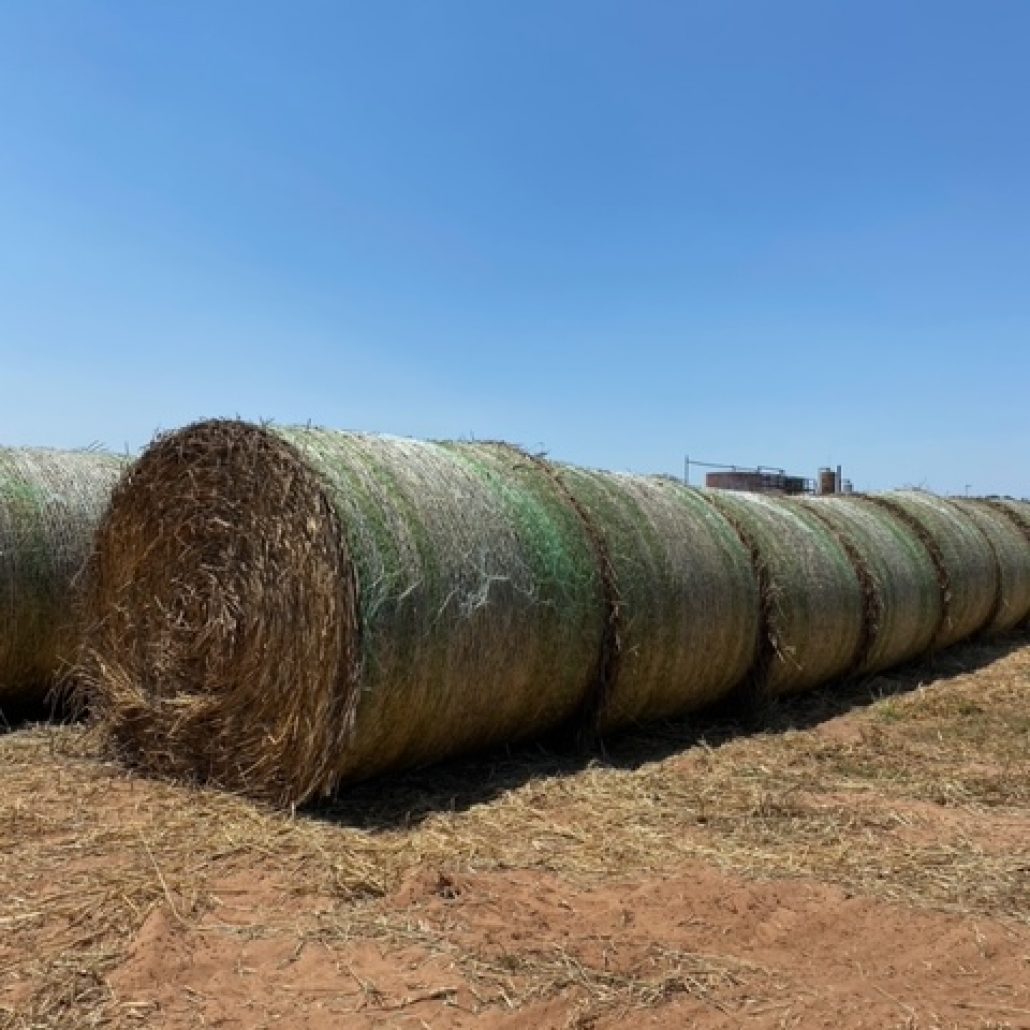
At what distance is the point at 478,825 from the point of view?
16.4 ft

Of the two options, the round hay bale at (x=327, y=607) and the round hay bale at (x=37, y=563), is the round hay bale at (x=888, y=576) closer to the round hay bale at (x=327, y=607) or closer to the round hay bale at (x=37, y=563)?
the round hay bale at (x=327, y=607)

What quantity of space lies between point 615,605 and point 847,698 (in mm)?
3235

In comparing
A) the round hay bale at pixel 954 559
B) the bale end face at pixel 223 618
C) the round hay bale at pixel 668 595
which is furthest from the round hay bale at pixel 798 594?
the bale end face at pixel 223 618

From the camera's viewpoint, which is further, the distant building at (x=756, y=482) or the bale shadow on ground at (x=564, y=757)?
the distant building at (x=756, y=482)

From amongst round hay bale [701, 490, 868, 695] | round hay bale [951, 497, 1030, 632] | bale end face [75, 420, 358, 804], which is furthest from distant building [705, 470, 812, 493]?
bale end face [75, 420, 358, 804]

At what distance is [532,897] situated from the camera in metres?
4.10

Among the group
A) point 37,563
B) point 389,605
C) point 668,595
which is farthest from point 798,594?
point 37,563

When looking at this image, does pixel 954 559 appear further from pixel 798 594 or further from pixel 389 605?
pixel 389 605

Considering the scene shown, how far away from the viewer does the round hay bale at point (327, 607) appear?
516 centimetres

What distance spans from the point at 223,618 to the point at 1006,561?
29.8 feet

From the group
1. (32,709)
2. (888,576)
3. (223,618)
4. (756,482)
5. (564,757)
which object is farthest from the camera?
(756,482)

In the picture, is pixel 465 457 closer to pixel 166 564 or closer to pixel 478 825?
pixel 166 564

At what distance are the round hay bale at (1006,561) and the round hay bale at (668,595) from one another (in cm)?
551

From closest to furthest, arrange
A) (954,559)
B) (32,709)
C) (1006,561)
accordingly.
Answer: (32,709) < (954,559) < (1006,561)
